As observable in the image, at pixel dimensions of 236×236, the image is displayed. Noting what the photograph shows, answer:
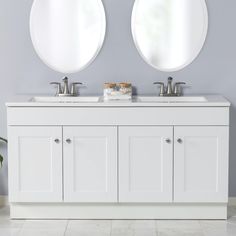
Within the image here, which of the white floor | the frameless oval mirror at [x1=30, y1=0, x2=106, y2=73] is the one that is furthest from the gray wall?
the white floor

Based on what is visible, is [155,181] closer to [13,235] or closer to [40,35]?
[13,235]

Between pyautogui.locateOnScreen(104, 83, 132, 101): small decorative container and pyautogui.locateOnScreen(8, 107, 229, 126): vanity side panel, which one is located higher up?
pyautogui.locateOnScreen(104, 83, 132, 101): small decorative container

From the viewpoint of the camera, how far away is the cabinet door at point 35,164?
415cm

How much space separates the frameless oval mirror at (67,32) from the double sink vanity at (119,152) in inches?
19.6

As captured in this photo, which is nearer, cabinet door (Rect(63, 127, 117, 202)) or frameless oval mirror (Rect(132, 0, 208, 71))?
cabinet door (Rect(63, 127, 117, 202))

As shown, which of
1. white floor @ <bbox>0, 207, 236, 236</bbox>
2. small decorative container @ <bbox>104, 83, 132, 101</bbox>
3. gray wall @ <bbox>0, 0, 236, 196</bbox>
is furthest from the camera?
gray wall @ <bbox>0, 0, 236, 196</bbox>

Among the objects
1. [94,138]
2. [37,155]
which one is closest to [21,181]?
[37,155]

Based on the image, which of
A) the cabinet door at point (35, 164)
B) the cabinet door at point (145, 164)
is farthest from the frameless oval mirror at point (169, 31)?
the cabinet door at point (35, 164)

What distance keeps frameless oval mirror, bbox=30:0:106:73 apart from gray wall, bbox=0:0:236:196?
0.05 meters

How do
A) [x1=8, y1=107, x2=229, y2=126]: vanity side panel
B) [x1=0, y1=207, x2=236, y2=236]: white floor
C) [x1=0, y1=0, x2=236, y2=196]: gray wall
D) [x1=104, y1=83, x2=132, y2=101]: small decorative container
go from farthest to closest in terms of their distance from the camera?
[x1=0, y1=0, x2=236, y2=196]: gray wall, [x1=104, y1=83, x2=132, y2=101]: small decorative container, [x1=8, y1=107, x2=229, y2=126]: vanity side panel, [x1=0, y1=207, x2=236, y2=236]: white floor

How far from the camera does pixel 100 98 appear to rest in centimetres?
436

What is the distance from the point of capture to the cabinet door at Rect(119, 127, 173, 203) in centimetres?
414

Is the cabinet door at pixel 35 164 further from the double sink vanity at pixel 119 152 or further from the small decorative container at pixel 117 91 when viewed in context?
the small decorative container at pixel 117 91

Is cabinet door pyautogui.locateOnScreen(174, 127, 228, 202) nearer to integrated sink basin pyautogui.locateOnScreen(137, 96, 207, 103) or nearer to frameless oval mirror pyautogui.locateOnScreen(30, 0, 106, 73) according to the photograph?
integrated sink basin pyautogui.locateOnScreen(137, 96, 207, 103)
